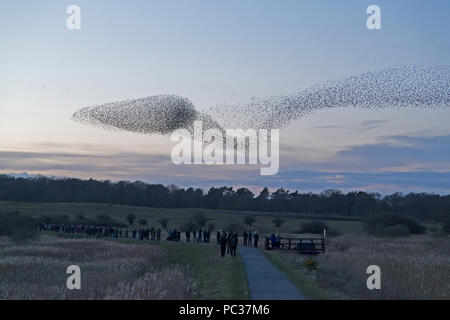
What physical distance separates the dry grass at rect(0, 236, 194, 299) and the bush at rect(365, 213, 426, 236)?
29.1 m

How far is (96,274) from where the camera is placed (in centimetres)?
2827

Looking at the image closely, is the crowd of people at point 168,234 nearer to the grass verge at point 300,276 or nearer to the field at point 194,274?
the field at point 194,274

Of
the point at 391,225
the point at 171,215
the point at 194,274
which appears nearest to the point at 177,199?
the point at 171,215

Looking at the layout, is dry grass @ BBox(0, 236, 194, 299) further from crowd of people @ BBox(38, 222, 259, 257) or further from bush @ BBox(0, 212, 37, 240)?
bush @ BBox(0, 212, 37, 240)

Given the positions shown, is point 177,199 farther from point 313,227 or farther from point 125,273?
point 125,273

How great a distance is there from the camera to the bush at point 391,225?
62219 mm

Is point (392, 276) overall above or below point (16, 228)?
above

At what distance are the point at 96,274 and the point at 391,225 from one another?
149ft

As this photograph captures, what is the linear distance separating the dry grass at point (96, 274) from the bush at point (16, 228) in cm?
840

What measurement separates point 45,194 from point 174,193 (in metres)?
30.6

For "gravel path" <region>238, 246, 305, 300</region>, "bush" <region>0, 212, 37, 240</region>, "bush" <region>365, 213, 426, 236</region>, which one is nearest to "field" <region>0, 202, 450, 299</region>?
"gravel path" <region>238, 246, 305, 300</region>

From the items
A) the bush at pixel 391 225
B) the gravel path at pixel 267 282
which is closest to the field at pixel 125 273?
the gravel path at pixel 267 282

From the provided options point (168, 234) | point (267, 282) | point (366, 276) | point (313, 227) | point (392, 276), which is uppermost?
point (267, 282)
